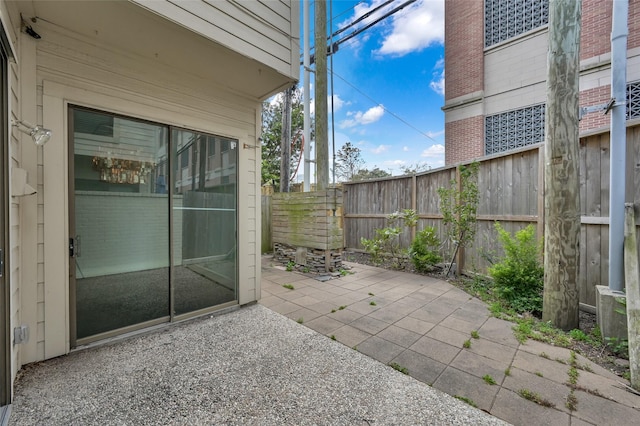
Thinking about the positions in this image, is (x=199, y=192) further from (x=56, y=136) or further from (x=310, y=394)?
(x=310, y=394)

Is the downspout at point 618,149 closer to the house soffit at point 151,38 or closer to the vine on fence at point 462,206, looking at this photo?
the vine on fence at point 462,206

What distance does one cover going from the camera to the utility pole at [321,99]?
17.4 ft

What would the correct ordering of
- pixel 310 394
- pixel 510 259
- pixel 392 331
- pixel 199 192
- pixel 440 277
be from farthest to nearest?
pixel 440 277
pixel 510 259
pixel 199 192
pixel 392 331
pixel 310 394

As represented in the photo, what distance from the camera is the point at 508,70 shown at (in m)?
7.05

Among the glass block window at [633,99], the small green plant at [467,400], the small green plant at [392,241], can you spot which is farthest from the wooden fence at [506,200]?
the glass block window at [633,99]

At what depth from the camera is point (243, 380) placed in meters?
1.96

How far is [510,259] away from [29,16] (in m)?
5.13

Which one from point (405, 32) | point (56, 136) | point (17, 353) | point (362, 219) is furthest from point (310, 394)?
point (405, 32)

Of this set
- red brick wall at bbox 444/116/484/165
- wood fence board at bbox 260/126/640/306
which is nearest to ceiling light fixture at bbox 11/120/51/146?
wood fence board at bbox 260/126/640/306

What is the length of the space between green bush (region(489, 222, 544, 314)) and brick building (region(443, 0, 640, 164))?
188 inches

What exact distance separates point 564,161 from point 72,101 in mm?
4497

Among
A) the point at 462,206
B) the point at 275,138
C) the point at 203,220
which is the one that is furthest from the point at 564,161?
the point at 275,138

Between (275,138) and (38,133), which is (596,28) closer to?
(38,133)

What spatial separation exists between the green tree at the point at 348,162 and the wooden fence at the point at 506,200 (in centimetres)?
648
